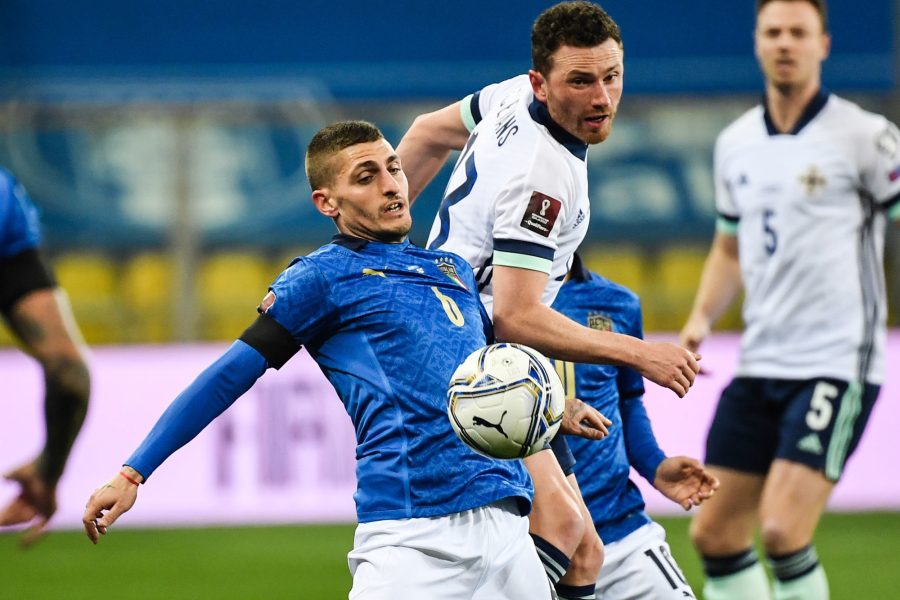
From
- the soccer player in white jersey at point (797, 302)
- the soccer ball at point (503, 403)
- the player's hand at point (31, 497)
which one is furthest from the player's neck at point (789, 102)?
the player's hand at point (31, 497)

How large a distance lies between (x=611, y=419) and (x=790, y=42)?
218 centimetres

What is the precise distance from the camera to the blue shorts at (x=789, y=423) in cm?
575

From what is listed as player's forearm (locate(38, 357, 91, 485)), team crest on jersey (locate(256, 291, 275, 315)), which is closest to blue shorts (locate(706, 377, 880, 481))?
team crest on jersey (locate(256, 291, 275, 315))

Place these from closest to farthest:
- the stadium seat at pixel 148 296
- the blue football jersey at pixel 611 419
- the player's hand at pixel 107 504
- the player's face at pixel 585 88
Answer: the player's hand at pixel 107 504, the player's face at pixel 585 88, the blue football jersey at pixel 611 419, the stadium seat at pixel 148 296

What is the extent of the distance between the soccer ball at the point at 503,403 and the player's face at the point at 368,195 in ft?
1.66

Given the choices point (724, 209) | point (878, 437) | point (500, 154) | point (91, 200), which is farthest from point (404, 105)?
point (500, 154)

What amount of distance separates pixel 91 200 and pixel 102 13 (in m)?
3.54

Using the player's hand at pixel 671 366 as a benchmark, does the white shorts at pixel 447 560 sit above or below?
below

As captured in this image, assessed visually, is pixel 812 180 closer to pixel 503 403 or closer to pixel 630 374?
pixel 630 374

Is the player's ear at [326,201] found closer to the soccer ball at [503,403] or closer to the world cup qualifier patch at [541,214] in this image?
the world cup qualifier patch at [541,214]

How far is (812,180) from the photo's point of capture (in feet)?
19.8

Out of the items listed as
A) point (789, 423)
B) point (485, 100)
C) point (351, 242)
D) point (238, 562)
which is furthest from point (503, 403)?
point (238, 562)

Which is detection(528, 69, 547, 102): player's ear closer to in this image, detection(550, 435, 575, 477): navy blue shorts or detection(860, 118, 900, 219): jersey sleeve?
detection(550, 435, 575, 477): navy blue shorts

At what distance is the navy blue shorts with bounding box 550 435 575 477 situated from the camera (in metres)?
4.36
